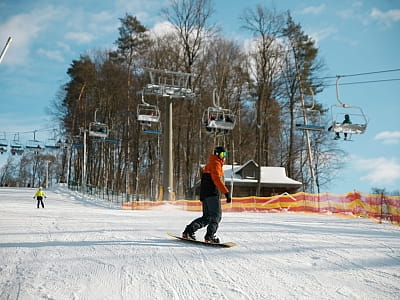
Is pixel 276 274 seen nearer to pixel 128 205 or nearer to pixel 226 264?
pixel 226 264

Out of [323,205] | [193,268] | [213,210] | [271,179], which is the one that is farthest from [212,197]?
[271,179]

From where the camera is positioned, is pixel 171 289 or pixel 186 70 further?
pixel 186 70

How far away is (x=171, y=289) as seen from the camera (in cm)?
427

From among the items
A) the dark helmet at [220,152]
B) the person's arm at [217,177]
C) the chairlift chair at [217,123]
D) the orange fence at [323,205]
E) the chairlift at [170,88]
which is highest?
the chairlift at [170,88]

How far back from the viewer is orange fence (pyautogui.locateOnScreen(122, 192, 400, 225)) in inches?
620

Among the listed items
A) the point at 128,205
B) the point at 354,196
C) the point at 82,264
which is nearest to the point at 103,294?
the point at 82,264

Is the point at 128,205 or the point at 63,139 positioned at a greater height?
the point at 63,139

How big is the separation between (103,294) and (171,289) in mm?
748

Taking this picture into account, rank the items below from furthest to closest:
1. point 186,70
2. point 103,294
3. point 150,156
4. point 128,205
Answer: point 150,156 → point 186,70 → point 128,205 → point 103,294

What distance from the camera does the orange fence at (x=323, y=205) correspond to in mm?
15758

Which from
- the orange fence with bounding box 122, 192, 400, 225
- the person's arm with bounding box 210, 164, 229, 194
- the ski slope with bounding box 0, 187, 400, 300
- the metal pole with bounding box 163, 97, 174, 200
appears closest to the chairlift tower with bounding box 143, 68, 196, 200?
the metal pole with bounding box 163, 97, 174, 200

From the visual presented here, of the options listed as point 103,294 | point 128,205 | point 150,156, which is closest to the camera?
point 103,294

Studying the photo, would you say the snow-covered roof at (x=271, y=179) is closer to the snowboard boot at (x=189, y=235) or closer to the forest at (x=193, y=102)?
the forest at (x=193, y=102)

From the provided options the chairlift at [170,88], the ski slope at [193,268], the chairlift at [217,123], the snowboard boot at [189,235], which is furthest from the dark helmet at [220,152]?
the chairlift at [170,88]
